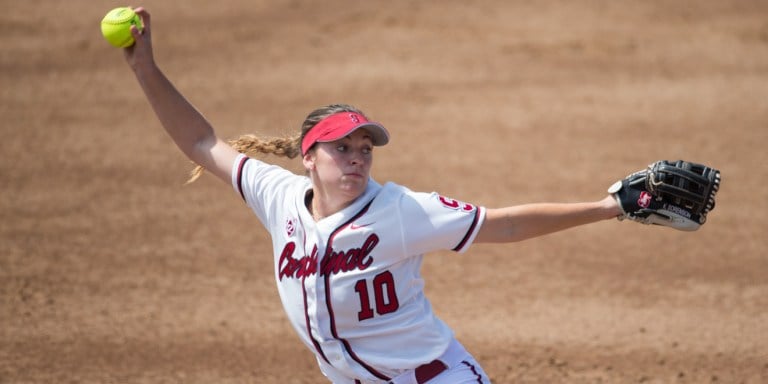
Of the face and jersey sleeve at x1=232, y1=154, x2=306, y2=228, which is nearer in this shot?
the face

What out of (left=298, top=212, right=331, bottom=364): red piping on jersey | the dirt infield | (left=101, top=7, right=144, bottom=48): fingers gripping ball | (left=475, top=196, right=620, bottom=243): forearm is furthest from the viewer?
the dirt infield

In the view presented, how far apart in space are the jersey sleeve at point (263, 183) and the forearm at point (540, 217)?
87 centimetres

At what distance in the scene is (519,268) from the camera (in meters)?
7.49

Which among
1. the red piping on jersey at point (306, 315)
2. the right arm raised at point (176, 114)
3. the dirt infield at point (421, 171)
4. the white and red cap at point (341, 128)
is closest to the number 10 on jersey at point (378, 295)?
the red piping on jersey at point (306, 315)

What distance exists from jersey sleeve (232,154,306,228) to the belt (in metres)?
0.89

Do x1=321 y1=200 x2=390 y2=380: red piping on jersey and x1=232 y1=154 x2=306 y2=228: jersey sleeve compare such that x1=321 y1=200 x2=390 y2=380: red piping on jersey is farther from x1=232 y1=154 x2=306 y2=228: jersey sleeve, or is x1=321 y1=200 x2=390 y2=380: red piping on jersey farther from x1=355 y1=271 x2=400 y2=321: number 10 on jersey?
x1=232 y1=154 x2=306 y2=228: jersey sleeve

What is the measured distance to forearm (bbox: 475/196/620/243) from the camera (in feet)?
11.2

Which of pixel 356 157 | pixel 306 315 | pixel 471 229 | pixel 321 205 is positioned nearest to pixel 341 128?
pixel 356 157

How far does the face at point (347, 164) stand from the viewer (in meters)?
3.48

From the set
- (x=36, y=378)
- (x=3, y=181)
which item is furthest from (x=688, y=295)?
(x=3, y=181)

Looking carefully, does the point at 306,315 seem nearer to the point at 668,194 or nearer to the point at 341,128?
the point at 341,128

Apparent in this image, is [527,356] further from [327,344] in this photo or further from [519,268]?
[327,344]

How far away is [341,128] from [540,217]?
2.74 feet

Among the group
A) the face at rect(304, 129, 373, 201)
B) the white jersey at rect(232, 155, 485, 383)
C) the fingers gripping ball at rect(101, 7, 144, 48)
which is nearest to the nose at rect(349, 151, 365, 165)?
the face at rect(304, 129, 373, 201)
